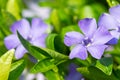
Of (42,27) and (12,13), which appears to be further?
(12,13)

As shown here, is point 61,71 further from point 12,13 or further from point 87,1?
point 87,1

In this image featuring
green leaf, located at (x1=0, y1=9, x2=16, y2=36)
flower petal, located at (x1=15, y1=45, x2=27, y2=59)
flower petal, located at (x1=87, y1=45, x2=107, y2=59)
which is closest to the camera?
flower petal, located at (x1=87, y1=45, x2=107, y2=59)

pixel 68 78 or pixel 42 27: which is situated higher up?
pixel 42 27

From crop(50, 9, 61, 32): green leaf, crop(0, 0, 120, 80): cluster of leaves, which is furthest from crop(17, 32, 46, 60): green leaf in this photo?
crop(50, 9, 61, 32): green leaf

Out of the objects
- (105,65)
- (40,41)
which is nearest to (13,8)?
(40,41)

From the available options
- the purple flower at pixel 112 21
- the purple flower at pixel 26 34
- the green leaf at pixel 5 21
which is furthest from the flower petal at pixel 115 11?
the green leaf at pixel 5 21

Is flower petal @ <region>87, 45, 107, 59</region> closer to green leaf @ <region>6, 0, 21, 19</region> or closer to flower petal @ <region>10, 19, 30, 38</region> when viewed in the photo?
flower petal @ <region>10, 19, 30, 38</region>

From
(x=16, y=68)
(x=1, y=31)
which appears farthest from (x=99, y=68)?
(x=1, y=31)
